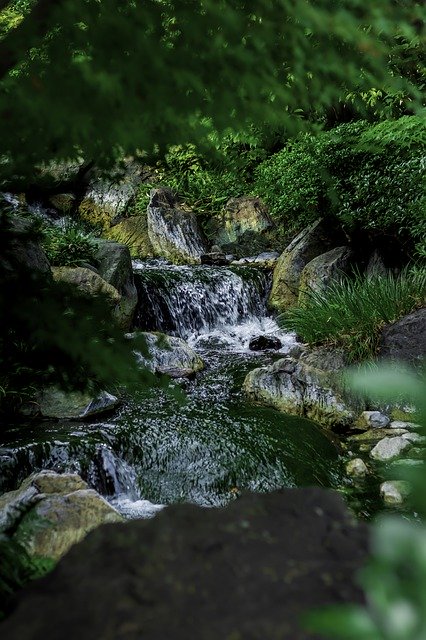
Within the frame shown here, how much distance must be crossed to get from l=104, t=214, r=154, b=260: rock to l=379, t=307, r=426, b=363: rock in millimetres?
8162

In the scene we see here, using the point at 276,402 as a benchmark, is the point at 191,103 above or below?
above

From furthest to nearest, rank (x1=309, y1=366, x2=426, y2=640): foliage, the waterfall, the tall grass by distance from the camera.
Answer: the waterfall → the tall grass → (x1=309, y1=366, x2=426, y2=640): foliage

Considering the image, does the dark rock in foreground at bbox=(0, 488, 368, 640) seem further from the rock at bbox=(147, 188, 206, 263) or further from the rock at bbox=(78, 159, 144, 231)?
the rock at bbox=(78, 159, 144, 231)

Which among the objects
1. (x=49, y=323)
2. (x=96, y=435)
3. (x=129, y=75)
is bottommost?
(x=96, y=435)

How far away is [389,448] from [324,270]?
491 centimetres

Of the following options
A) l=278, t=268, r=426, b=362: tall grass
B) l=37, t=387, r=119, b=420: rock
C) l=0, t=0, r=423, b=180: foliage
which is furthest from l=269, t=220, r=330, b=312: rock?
l=0, t=0, r=423, b=180: foliage

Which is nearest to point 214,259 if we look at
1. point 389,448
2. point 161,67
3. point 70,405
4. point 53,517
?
point 70,405

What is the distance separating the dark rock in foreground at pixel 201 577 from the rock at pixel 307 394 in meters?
5.81

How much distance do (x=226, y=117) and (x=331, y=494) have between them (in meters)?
1.02

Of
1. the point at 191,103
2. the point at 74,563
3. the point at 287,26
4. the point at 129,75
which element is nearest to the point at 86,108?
the point at 129,75

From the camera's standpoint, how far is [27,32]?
154cm

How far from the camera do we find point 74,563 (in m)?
0.95

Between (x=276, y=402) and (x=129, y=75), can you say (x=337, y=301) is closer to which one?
(x=276, y=402)

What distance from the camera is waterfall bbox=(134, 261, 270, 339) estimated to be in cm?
1063
